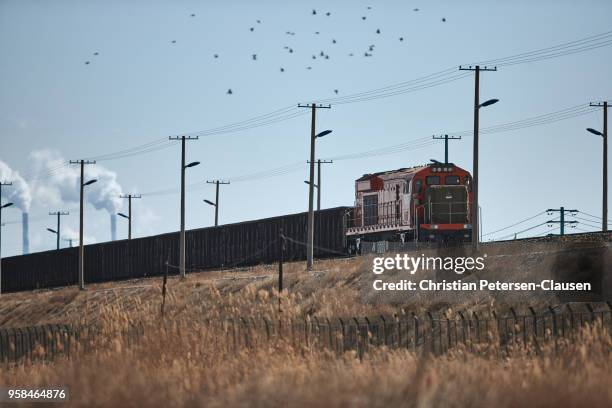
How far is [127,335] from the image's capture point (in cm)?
2059

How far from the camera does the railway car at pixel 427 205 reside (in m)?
44.5

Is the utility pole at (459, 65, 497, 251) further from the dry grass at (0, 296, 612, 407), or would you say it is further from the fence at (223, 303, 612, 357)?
the dry grass at (0, 296, 612, 407)

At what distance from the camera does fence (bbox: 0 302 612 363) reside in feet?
63.3

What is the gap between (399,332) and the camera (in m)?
23.0

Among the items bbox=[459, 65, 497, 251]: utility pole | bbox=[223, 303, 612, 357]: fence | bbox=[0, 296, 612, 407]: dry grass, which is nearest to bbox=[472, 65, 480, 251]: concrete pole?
bbox=[459, 65, 497, 251]: utility pole

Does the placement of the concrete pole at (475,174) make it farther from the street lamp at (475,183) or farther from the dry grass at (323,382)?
the dry grass at (323,382)

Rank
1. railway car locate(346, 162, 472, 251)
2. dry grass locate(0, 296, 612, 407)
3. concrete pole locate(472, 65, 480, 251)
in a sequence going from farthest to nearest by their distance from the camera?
1. railway car locate(346, 162, 472, 251)
2. concrete pole locate(472, 65, 480, 251)
3. dry grass locate(0, 296, 612, 407)

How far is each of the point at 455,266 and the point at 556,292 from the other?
8331 millimetres

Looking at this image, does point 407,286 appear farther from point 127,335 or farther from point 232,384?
point 232,384

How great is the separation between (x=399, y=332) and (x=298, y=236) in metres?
33.8

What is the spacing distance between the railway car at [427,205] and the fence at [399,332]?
14470 mm

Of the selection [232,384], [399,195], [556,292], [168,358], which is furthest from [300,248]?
[232,384]

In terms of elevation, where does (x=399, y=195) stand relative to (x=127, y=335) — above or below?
above

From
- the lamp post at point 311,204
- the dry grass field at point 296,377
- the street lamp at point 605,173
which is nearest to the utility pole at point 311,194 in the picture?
the lamp post at point 311,204
